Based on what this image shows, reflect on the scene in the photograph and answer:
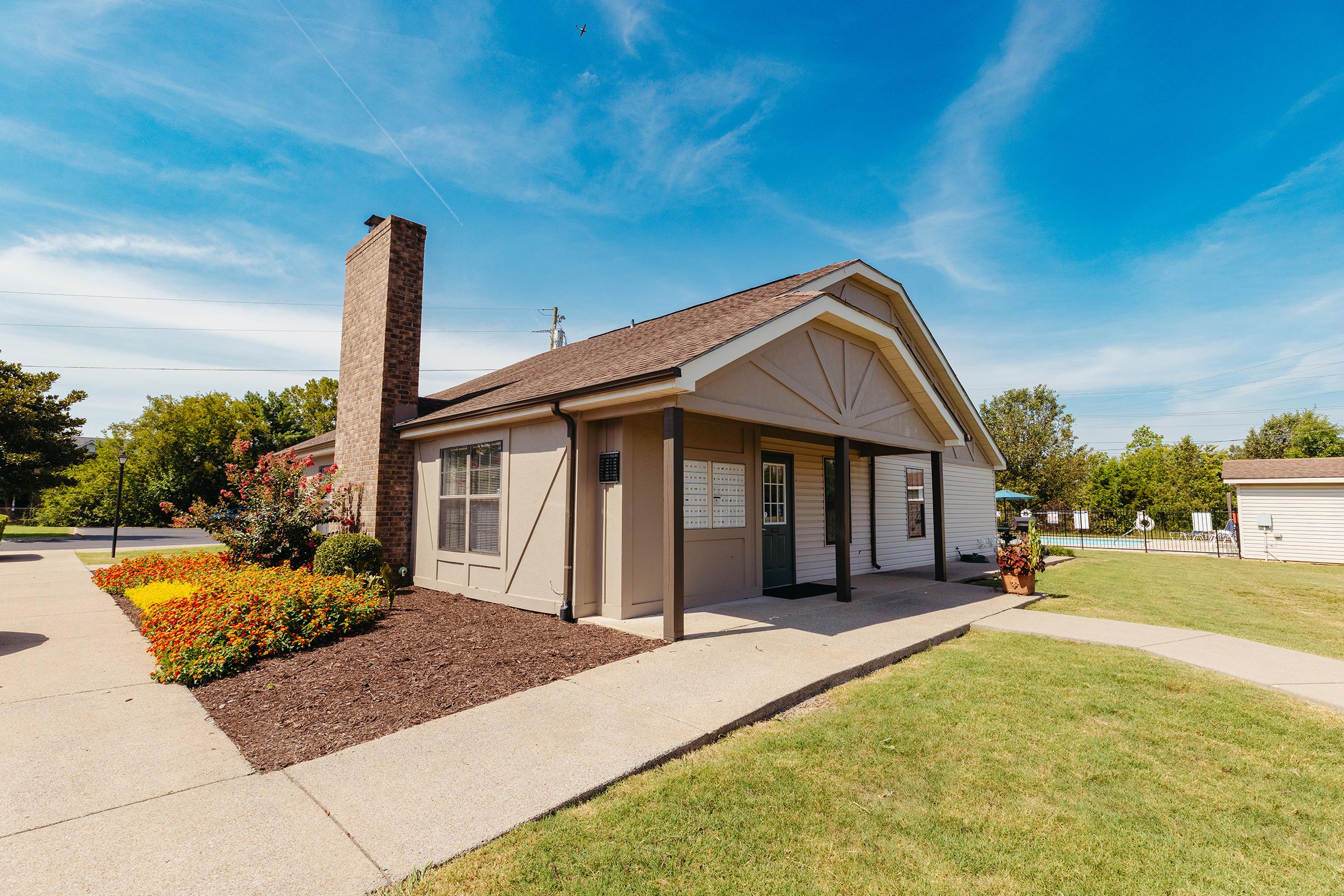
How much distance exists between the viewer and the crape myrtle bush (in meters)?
Answer: 9.76

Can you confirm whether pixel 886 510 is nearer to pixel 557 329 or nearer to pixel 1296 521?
pixel 1296 521

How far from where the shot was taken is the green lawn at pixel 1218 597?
7.88 m

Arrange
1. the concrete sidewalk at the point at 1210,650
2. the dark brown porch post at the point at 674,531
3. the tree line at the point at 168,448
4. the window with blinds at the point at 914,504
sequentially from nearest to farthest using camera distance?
1. the concrete sidewalk at the point at 1210,650
2. the dark brown porch post at the point at 674,531
3. the window with blinds at the point at 914,504
4. the tree line at the point at 168,448

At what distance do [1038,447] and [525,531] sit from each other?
4165 centimetres

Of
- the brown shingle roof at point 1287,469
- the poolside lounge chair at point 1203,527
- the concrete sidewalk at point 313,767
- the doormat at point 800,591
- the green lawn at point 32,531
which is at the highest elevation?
the brown shingle roof at point 1287,469

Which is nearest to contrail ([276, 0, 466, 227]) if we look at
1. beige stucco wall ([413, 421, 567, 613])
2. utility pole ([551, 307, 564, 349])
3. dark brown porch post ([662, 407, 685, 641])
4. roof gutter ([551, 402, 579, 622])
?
beige stucco wall ([413, 421, 567, 613])

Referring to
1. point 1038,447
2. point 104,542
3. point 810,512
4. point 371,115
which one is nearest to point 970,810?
point 810,512

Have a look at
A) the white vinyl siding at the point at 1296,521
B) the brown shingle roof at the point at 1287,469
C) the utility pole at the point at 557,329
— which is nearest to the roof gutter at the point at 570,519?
the utility pole at the point at 557,329

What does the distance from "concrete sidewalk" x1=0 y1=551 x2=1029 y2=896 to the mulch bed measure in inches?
7.1

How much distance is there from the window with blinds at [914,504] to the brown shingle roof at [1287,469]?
39.7 ft

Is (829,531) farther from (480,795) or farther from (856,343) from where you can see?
(480,795)

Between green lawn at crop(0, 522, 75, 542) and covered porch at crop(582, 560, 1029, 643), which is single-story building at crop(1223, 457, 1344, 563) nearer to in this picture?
covered porch at crop(582, 560, 1029, 643)

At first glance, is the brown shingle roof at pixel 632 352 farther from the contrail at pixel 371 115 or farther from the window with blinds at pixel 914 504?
the window with blinds at pixel 914 504

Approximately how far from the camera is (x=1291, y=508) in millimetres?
18016
